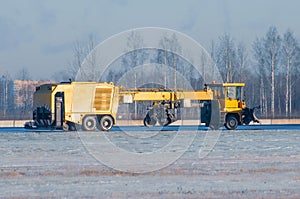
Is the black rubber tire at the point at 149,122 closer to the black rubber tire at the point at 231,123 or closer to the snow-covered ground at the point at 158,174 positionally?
the black rubber tire at the point at 231,123

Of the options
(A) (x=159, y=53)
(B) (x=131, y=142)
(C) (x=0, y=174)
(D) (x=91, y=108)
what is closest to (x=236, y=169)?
(C) (x=0, y=174)

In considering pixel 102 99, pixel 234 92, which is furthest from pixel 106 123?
pixel 234 92

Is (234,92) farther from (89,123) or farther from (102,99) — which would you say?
(89,123)

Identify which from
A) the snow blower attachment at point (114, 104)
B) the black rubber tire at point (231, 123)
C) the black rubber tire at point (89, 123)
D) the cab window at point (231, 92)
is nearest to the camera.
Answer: the black rubber tire at point (89, 123)

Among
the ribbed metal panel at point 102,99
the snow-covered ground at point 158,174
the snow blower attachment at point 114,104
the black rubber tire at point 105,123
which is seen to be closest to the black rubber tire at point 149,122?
the snow blower attachment at point 114,104

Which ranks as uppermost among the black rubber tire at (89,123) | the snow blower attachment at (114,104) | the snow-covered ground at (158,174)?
the snow blower attachment at (114,104)

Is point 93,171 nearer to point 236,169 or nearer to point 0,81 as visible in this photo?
point 236,169

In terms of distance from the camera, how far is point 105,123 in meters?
44.1

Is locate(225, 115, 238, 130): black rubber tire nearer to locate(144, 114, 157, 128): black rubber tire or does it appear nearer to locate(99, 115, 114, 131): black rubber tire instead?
locate(144, 114, 157, 128): black rubber tire

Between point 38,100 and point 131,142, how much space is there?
1399 cm

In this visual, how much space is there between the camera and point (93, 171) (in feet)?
65.1

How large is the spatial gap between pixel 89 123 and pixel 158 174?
24.9 meters

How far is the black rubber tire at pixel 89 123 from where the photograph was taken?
143 ft

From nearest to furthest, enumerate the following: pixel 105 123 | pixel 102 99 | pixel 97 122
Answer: pixel 97 122 < pixel 105 123 < pixel 102 99
